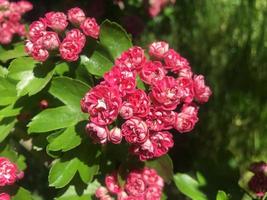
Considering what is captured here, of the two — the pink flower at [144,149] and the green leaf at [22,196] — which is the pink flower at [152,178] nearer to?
the pink flower at [144,149]

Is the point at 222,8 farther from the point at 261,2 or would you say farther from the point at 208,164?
the point at 208,164

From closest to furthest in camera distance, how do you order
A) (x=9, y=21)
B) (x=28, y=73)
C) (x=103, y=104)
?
1. (x=103, y=104)
2. (x=28, y=73)
3. (x=9, y=21)

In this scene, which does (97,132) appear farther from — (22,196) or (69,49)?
(22,196)

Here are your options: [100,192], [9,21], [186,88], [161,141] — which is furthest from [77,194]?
[9,21]

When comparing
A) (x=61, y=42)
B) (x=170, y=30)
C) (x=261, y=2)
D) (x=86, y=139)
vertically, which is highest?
(x=61, y=42)

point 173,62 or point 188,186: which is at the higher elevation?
point 173,62

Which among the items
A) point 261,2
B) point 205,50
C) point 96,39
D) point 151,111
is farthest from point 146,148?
point 261,2

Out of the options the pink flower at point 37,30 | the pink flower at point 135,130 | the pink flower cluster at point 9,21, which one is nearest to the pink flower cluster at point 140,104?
the pink flower at point 135,130
